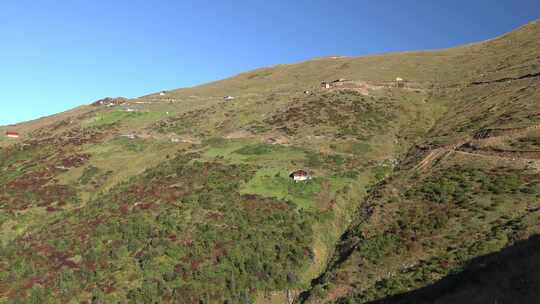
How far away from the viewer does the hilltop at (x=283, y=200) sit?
29.3m

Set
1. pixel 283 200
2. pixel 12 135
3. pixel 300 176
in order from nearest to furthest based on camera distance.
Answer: pixel 283 200, pixel 300 176, pixel 12 135

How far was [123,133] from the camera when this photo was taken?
3054 inches

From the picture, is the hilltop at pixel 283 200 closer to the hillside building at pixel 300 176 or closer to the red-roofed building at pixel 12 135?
the hillside building at pixel 300 176

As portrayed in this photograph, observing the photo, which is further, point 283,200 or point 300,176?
point 300,176

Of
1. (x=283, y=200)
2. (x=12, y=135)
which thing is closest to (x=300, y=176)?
(x=283, y=200)

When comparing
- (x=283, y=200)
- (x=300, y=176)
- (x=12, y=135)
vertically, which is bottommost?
(x=283, y=200)

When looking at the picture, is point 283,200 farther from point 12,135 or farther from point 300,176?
point 12,135

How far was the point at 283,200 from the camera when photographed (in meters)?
41.5

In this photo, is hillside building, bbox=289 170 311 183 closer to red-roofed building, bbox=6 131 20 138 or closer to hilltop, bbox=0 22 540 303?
hilltop, bbox=0 22 540 303

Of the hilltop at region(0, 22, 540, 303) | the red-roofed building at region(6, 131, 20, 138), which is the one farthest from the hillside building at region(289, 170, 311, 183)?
the red-roofed building at region(6, 131, 20, 138)

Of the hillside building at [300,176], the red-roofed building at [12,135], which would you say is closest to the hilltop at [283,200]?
the hillside building at [300,176]

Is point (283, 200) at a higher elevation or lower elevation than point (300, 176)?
lower

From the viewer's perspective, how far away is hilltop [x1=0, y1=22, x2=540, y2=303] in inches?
1155

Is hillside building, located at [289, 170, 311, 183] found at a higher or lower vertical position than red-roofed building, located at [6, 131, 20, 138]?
lower
